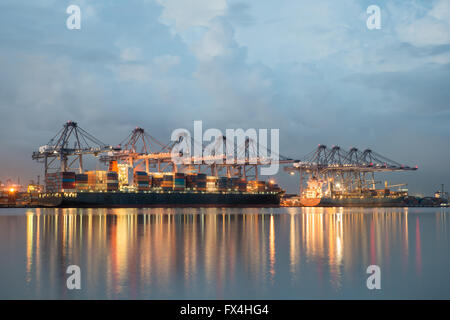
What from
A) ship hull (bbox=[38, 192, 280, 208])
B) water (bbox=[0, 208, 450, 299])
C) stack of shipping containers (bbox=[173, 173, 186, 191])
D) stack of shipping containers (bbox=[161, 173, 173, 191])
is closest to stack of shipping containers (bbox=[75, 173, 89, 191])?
ship hull (bbox=[38, 192, 280, 208])

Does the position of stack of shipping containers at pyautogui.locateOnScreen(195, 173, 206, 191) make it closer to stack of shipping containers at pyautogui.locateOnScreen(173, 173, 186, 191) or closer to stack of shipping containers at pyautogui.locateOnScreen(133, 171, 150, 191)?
stack of shipping containers at pyautogui.locateOnScreen(173, 173, 186, 191)

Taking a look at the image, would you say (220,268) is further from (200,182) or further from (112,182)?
(200,182)

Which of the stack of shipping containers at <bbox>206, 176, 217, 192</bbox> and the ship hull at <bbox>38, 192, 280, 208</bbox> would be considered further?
the stack of shipping containers at <bbox>206, 176, 217, 192</bbox>

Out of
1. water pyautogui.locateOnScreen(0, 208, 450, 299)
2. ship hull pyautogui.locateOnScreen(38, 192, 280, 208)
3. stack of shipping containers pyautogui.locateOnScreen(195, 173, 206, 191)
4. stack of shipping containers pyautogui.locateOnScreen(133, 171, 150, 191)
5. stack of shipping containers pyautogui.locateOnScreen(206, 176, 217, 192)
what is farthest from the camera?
stack of shipping containers pyautogui.locateOnScreen(206, 176, 217, 192)

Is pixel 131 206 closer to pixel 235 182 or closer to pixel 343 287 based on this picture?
pixel 235 182

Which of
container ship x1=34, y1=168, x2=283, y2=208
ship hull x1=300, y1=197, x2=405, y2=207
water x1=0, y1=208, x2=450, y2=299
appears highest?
container ship x1=34, y1=168, x2=283, y2=208

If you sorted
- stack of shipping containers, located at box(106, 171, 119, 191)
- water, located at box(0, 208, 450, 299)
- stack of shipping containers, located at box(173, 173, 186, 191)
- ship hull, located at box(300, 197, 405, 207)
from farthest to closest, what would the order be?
1. ship hull, located at box(300, 197, 405, 207)
2. stack of shipping containers, located at box(173, 173, 186, 191)
3. stack of shipping containers, located at box(106, 171, 119, 191)
4. water, located at box(0, 208, 450, 299)

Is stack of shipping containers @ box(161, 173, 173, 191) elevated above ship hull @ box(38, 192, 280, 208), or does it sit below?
above

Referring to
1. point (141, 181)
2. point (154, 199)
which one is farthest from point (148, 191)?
point (141, 181)
